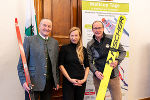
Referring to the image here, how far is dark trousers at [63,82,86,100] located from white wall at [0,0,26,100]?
2.91 ft

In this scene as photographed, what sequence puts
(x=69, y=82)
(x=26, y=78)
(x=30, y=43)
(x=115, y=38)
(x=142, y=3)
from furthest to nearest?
(x=142, y=3)
(x=115, y=38)
(x=69, y=82)
(x=30, y=43)
(x=26, y=78)

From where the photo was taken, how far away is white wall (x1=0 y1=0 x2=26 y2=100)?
1.97m

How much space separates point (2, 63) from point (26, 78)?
2.56 ft

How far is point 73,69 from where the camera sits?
5.29 ft

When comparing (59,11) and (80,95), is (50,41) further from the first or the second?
(59,11)

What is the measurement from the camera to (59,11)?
2428 millimetres

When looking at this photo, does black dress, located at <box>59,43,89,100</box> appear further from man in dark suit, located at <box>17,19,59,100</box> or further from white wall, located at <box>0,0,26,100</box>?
white wall, located at <box>0,0,26,100</box>

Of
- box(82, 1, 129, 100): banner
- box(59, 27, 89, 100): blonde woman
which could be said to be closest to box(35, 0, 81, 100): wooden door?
box(82, 1, 129, 100): banner

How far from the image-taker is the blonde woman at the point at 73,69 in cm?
158

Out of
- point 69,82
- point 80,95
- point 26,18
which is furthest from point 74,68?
point 26,18

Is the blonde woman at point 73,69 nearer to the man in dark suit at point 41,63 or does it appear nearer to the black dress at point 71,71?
the black dress at point 71,71

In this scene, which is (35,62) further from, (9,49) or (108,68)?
(108,68)

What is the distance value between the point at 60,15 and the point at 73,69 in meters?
1.20

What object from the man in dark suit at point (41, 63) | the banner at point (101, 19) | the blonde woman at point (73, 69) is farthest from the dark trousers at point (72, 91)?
the banner at point (101, 19)
